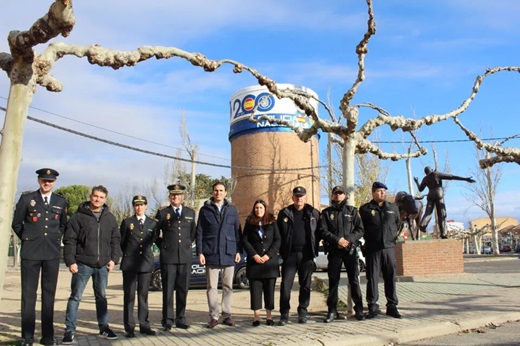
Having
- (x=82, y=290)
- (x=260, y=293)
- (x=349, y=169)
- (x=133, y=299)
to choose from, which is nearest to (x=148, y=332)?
(x=133, y=299)

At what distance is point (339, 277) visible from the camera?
7.16 meters

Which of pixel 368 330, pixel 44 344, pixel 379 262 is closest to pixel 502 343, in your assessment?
pixel 368 330

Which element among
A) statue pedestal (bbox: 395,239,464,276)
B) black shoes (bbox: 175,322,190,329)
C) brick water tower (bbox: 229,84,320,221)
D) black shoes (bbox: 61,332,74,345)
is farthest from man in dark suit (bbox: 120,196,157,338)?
brick water tower (bbox: 229,84,320,221)

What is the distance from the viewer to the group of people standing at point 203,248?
5.97 metres

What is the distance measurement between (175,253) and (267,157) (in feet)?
84.2

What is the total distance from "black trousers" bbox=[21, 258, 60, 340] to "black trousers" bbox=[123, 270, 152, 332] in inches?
36.9

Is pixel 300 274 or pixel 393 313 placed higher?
pixel 300 274

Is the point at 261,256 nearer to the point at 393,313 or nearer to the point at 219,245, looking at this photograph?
the point at 219,245

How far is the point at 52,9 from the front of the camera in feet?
15.5

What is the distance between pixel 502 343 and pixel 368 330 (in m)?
1.54

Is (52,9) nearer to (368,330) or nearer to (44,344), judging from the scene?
(44,344)

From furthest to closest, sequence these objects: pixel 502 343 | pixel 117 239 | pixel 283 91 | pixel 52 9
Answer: pixel 283 91 → pixel 117 239 → pixel 502 343 → pixel 52 9

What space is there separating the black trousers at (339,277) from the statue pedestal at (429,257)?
5770 mm

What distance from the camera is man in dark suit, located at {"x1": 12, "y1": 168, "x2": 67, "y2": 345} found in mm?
5668
